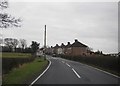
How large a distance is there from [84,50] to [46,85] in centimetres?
11663

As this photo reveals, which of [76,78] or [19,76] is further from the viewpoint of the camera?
[19,76]

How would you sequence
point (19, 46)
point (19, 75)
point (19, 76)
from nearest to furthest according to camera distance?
point (19, 76), point (19, 75), point (19, 46)

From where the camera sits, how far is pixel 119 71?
2370 cm

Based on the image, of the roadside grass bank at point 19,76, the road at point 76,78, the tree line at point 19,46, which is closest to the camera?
the roadside grass bank at point 19,76

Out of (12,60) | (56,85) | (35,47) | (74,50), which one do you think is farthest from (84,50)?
(56,85)

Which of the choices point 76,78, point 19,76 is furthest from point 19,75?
point 76,78

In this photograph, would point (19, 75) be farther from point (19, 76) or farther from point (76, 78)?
point (76, 78)

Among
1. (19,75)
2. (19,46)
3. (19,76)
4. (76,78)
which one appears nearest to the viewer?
(76,78)

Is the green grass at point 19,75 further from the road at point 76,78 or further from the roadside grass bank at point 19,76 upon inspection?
the road at point 76,78

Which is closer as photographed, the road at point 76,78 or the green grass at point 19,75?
the green grass at point 19,75

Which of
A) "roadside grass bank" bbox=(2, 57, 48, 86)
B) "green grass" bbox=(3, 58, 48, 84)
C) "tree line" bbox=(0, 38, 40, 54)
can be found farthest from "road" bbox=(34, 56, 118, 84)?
"tree line" bbox=(0, 38, 40, 54)

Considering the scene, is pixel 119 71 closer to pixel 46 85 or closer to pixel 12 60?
pixel 46 85

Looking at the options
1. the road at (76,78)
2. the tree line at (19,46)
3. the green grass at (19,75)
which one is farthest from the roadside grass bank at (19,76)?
the tree line at (19,46)

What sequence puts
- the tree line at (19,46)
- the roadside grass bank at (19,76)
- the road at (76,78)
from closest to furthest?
1. the roadside grass bank at (19,76)
2. the road at (76,78)
3. the tree line at (19,46)
